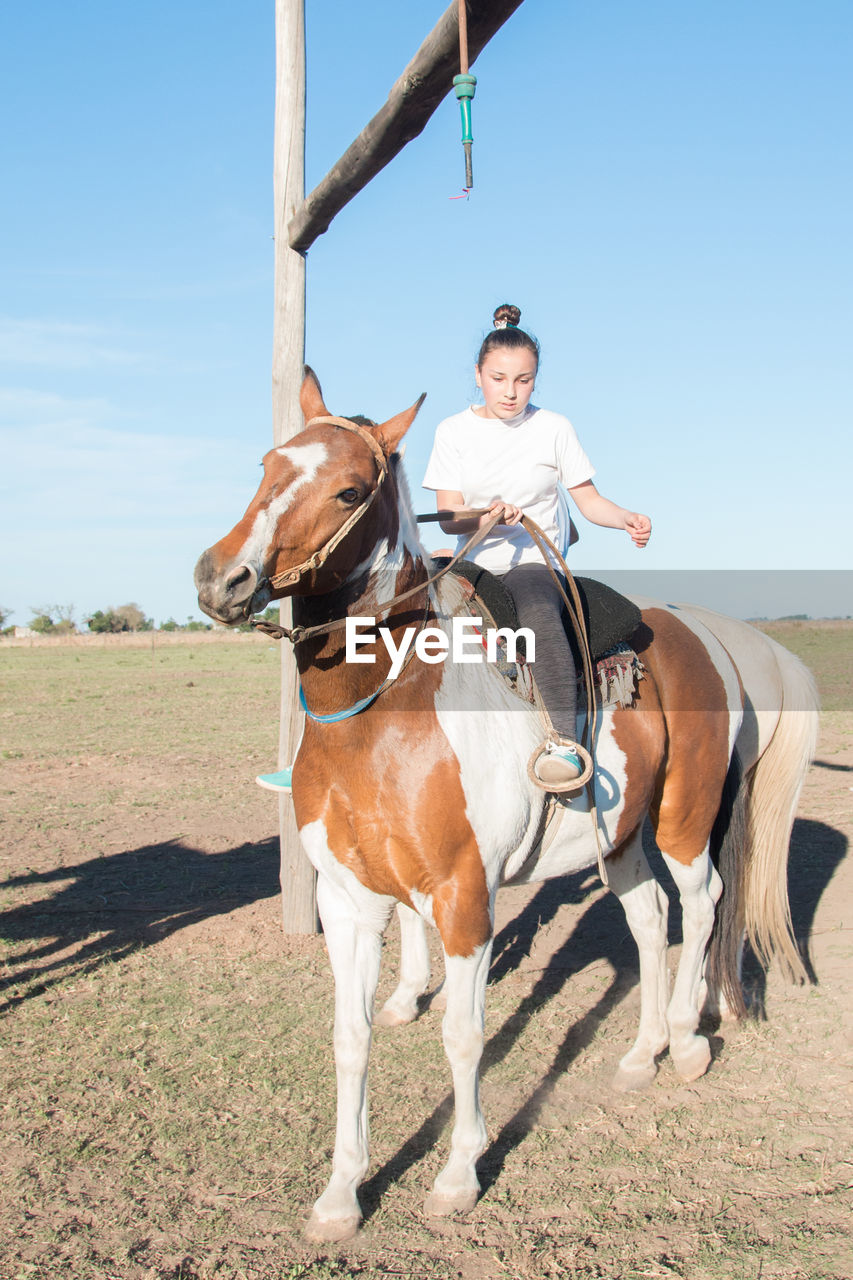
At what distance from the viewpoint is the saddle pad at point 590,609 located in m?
3.57

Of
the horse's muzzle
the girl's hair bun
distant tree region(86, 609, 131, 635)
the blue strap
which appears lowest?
distant tree region(86, 609, 131, 635)

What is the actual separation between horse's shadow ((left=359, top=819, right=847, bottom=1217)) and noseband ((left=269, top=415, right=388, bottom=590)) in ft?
7.52

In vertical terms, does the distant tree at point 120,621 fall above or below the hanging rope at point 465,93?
below

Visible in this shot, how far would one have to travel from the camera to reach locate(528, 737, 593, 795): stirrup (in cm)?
327

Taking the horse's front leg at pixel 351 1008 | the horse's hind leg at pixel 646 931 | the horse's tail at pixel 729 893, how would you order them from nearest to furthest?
the horse's front leg at pixel 351 1008, the horse's hind leg at pixel 646 931, the horse's tail at pixel 729 893

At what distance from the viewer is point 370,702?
3.12 m

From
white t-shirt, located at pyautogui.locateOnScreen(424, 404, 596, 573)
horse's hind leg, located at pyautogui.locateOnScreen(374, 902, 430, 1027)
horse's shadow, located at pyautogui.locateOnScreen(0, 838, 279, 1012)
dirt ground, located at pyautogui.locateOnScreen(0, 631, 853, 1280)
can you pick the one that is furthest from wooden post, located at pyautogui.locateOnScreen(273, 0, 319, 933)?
white t-shirt, located at pyautogui.locateOnScreen(424, 404, 596, 573)

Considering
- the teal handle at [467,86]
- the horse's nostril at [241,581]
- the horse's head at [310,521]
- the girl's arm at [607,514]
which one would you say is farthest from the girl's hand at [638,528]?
the horse's nostril at [241,581]

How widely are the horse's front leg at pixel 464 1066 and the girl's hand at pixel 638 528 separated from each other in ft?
5.87

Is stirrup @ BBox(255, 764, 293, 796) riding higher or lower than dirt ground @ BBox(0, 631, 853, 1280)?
higher

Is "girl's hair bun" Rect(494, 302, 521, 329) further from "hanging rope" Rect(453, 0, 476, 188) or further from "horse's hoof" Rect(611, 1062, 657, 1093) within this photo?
"horse's hoof" Rect(611, 1062, 657, 1093)

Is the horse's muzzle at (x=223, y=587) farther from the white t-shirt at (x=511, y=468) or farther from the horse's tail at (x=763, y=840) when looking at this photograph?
the horse's tail at (x=763, y=840)

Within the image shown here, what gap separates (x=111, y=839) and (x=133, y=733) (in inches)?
279

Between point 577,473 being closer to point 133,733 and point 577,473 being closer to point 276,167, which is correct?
point 276,167
